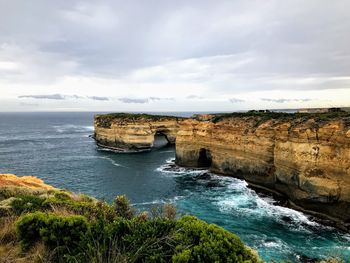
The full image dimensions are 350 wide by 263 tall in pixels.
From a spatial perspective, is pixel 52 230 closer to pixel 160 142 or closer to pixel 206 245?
pixel 206 245

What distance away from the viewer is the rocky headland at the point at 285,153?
26.9m

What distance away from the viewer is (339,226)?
82.2ft

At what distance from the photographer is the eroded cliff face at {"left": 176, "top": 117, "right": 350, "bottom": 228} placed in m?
26.8

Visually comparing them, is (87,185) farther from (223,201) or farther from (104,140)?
(104,140)

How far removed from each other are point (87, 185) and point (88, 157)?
20154 mm

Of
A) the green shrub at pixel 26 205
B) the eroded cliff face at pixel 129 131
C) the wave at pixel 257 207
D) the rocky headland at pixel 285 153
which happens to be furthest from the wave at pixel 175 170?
the green shrub at pixel 26 205

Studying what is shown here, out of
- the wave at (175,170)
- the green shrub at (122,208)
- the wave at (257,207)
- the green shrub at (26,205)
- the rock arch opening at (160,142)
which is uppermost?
the green shrub at (26,205)

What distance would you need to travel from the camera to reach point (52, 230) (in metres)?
10.0

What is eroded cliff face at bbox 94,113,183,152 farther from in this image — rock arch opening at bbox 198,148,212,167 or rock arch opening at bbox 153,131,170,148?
rock arch opening at bbox 198,148,212,167

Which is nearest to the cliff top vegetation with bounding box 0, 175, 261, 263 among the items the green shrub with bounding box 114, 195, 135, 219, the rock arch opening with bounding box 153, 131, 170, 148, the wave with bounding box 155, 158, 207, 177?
the green shrub with bounding box 114, 195, 135, 219

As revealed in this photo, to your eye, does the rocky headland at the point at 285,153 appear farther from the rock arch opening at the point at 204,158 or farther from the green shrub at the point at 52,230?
the green shrub at the point at 52,230

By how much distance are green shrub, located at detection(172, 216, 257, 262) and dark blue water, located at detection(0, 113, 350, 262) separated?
11217 millimetres

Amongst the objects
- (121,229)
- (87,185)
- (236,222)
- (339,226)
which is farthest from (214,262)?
(87,185)

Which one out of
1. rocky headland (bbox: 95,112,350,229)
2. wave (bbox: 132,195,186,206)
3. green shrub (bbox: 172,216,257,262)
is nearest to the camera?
green shrub (bbox: 172,216,257,262)
